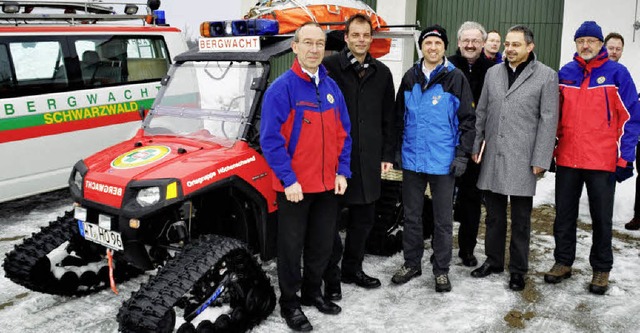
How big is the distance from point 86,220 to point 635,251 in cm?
482

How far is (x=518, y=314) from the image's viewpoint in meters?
4.11

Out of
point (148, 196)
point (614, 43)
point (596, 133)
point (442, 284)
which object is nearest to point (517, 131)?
point (596, 133)

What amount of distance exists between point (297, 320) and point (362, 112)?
151 centimetres

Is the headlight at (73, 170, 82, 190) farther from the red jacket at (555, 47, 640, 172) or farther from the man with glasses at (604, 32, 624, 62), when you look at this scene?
the man with glasses at (604, 32, 624, 62)

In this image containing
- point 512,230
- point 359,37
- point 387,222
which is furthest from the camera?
point 387,222

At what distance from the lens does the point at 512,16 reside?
10.1 meters

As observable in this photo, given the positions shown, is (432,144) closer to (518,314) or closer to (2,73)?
(518,314)

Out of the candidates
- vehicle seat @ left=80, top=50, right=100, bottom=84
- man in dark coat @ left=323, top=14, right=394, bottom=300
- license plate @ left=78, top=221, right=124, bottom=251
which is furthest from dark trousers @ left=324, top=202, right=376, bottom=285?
vehicle seat @ left=80, top=50, right=100, bottom=84

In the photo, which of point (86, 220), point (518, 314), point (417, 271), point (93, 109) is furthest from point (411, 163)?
point (93, 109)

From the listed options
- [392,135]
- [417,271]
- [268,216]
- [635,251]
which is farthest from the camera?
[635,251]

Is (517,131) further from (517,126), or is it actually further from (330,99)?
(330,99)

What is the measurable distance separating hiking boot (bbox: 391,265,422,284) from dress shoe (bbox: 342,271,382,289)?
14cm

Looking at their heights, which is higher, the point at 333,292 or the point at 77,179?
the point at 77,179

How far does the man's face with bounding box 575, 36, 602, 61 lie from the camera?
4.20 meters
